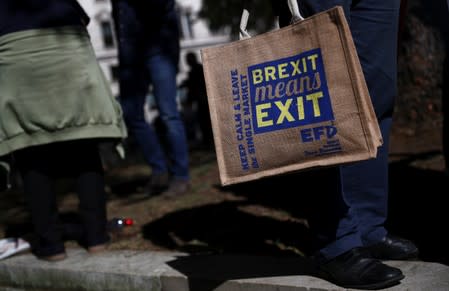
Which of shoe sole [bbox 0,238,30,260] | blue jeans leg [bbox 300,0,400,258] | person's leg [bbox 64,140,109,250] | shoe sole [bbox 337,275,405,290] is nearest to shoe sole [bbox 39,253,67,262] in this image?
person's leg [bbox 64,140,109,250]

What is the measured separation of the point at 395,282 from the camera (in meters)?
2.54

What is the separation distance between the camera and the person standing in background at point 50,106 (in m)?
3.83

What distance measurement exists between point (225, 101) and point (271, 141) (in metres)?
0.26

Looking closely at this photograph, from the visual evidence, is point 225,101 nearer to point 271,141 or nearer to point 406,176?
Result: point 271,141

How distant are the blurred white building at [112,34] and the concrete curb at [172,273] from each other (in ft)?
138

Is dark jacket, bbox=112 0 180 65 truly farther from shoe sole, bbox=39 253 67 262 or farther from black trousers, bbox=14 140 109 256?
shoe sole, bbox=39 253 67 262

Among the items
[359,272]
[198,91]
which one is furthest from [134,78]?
[198,91]

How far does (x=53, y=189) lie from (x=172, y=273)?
3.89ft

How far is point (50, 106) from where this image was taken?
12.6ft

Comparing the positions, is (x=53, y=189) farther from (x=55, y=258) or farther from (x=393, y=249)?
(x=393, y=249)

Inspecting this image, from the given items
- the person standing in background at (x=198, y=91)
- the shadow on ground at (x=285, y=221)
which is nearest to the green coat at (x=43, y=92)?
the shadow on ground at (x=285, y=221)

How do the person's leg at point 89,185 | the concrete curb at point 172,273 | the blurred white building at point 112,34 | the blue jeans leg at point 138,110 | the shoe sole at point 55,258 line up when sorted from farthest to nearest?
the blurred white building at point 112,34 → the blue jeans leg at point 138,110 → the person's leg at point 89,185 → the shoe sole at point 55,258 → the concrete curb at point 172,273

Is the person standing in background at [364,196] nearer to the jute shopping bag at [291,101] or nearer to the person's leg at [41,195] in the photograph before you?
the jute shopping bag at [291,101]

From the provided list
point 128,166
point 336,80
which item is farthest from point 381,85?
point 128,166
